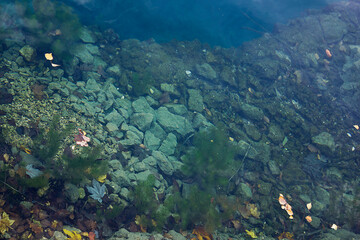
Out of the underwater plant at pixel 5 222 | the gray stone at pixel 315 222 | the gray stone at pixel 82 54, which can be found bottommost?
the gray stone at pixel 315 222

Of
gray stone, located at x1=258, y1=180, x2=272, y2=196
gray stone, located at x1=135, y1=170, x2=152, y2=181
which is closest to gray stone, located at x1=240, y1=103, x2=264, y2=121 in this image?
gray stone, located at x1=258, y1=180, x2=272, y2=196

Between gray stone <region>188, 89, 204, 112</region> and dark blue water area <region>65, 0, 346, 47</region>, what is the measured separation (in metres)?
3.15

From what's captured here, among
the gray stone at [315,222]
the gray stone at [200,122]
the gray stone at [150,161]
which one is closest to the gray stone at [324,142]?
the gray stone at [315,222]

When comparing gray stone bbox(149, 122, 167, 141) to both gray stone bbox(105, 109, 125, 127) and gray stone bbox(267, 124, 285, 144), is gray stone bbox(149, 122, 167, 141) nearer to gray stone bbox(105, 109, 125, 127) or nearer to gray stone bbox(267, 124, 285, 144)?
gray stone bbox(105, 109, 125, 127)

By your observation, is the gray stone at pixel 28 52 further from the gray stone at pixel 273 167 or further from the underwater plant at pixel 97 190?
the gray stone at pixel 273 167

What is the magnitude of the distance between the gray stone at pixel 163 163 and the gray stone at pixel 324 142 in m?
5.30

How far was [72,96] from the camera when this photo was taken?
5.50 m

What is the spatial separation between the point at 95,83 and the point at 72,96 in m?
0.97

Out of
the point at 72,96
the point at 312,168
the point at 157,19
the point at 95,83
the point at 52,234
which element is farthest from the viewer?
the point at 157,19

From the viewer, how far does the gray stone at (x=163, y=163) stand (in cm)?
532

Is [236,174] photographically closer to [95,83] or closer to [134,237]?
[134,237]

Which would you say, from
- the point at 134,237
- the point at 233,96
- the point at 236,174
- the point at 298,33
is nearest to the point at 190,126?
the point at 236,174

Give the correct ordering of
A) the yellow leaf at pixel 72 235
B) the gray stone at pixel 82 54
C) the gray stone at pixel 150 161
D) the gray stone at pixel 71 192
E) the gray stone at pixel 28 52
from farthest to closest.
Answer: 1. the gray stone at pixel 82 54
2. the gray stone at pixel 28 52
3. the gray stone at pixel 150 161
4. the gray stone at pixel 71 192
5. the yellow leaf at pixel 72 235

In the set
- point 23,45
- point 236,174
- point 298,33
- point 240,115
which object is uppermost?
point 298,33
